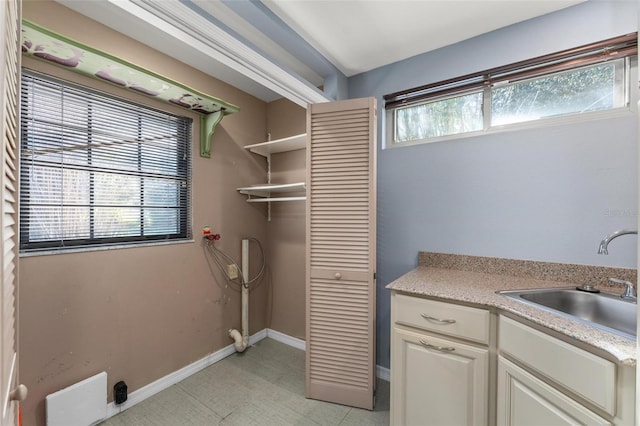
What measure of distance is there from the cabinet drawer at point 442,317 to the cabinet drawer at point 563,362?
0.08 m

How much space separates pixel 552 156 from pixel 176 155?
2.52 meters

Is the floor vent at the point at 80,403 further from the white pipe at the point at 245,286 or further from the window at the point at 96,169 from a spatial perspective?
the white pipe at the point at 245,286

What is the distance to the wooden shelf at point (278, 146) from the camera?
7.41 ft

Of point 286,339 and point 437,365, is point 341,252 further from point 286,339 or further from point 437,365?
point 286,339

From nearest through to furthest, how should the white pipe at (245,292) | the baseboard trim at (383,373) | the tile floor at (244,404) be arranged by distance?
the tile floor at (244,404), the baseboard trim at (383,373), the white pipe at (245,292)

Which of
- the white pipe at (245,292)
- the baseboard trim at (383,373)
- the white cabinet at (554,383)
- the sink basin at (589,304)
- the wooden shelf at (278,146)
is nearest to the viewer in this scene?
the white cabinet at (554,383)

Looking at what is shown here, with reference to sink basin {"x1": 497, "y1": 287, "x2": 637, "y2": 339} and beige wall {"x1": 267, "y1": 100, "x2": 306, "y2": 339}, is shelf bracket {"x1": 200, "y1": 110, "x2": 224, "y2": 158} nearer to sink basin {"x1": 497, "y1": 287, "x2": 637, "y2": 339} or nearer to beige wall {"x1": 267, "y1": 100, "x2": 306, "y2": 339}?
beige wall {"x1": 267, "y1": 100, "x2": 306, "y2": 339}

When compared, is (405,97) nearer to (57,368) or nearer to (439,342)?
(439,342)

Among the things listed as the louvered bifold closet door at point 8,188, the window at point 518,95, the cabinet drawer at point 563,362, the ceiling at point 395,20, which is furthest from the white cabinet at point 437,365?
the ceiling at point 395,20

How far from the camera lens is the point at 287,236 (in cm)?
267

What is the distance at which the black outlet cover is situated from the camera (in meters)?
1.69

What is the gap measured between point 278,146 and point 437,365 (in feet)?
6.67

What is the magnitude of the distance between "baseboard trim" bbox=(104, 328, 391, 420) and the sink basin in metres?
1.23

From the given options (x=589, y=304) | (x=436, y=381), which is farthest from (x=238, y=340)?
(x=589, y=304)
